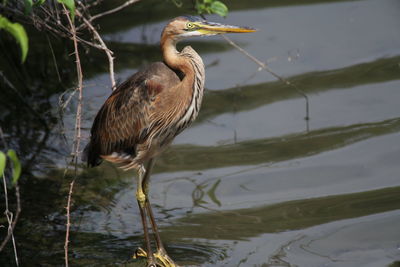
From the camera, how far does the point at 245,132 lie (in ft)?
26.6

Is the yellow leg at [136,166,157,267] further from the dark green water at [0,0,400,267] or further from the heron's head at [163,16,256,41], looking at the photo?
the heron's head at [163,16,256,41]

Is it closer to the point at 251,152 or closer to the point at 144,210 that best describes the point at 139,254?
the point at 144,210

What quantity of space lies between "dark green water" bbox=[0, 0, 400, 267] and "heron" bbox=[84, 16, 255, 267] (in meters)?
0.39

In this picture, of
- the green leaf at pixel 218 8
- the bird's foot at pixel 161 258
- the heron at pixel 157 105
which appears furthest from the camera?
the green leaf at pixel 218 8

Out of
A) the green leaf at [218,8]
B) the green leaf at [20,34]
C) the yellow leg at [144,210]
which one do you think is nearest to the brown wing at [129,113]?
the yellow leg at [144,210]

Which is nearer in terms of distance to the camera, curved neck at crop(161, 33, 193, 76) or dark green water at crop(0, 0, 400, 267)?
curved neck at crop(161, 33, 193, 76)

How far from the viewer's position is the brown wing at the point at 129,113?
5.73 metres

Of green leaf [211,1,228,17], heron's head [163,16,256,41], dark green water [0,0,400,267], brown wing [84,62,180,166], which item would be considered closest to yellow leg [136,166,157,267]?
dark green water [0,0,400,267]

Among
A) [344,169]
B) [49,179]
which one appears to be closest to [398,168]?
[344,169]

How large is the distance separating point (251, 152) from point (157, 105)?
7.38 feet

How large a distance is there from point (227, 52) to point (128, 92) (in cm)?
364

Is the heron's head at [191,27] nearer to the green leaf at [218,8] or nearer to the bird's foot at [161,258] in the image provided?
the green leaf at [218,8]

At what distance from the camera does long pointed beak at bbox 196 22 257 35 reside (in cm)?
548

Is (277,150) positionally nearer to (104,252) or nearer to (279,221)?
(279,221)
